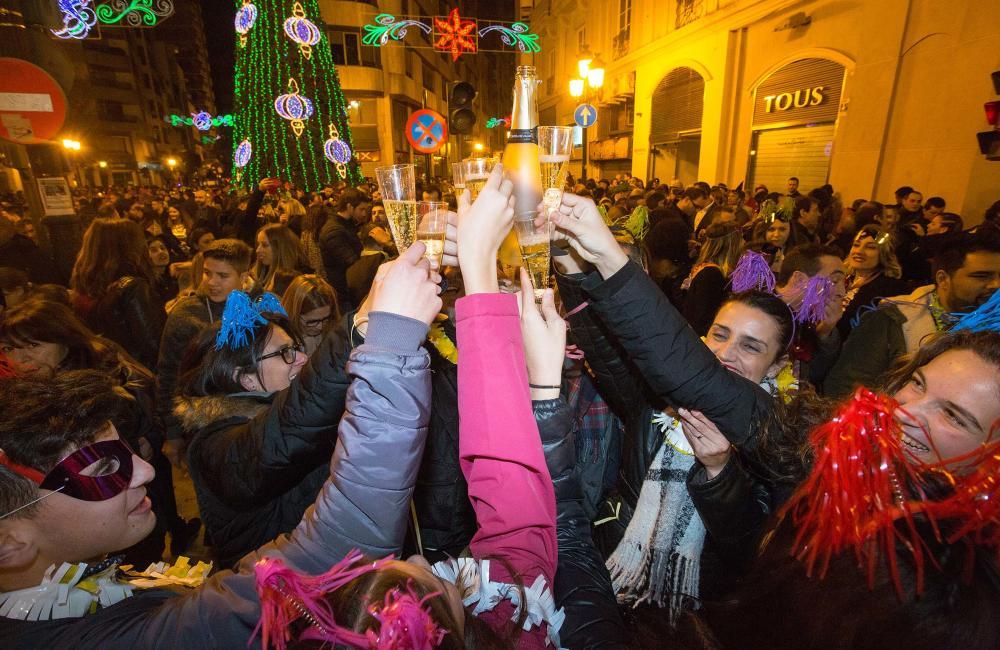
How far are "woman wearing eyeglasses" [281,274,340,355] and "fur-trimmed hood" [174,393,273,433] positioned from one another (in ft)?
4.05

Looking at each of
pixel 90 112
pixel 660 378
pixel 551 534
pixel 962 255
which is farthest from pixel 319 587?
pixel 90 112

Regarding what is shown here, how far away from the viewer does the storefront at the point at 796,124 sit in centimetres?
962

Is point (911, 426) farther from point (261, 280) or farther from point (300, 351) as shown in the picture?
point (261, 280)

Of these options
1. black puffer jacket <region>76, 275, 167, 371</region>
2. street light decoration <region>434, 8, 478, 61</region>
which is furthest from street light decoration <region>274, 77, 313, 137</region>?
black puffer jacket <region>76, 275, 167, 371</region>

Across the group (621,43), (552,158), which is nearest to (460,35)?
(621,43)

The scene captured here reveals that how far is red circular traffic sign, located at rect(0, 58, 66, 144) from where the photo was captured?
352 cm

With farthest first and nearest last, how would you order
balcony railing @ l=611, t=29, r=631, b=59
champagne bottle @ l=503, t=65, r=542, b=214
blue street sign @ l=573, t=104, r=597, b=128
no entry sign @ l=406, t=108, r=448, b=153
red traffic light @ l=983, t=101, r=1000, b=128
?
balcony railing @ l=611, t=29, r=631, b=59 < blue street sign @ l=573, t=104, r=597, b=128 < no entry sign @ l=406, t=108, r=448, b=153 < red traffic light @ l=983, t=101, r=1000, b=128 < champagne bottle @ l=503, t=65, r=542, b=214

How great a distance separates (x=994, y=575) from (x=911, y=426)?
554mm

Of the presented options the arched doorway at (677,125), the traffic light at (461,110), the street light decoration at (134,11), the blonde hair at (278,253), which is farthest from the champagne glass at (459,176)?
the arched doorway at (677,125)

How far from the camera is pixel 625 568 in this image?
1.86 metres

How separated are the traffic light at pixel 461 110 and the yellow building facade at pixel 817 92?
7.24 metres

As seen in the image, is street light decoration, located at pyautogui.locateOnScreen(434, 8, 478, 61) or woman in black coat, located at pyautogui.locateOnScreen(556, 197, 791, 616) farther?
street light decoration, located at pyautogui.locateOnScreen(434, 8, 478, 61)

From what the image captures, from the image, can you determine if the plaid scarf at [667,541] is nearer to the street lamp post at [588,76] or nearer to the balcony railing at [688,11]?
the street lamp post at [588,76]

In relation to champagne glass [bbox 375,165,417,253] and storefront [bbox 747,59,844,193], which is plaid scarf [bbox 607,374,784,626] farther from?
storefront [bbox 747,59,844,193]
